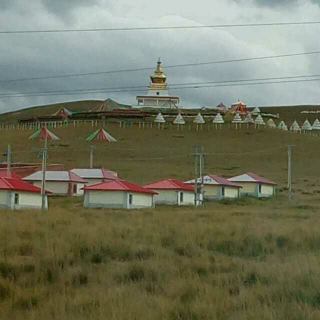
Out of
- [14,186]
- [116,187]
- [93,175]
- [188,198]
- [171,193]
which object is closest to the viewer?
[14,186]

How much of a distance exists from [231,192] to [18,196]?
21.8 meters

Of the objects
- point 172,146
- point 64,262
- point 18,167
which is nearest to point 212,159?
point 172,146

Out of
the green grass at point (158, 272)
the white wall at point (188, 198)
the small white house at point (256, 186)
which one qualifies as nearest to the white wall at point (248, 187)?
the small white house at point (256, 186)

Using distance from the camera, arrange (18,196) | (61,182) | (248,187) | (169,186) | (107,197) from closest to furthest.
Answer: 1. (18,196)
2. (107,197)
3. (169,186)
4. (61,182)
5. (248,187)

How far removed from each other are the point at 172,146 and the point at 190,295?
82685 millimetres

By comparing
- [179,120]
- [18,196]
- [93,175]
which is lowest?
[18,196]

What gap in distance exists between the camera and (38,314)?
11.9 m

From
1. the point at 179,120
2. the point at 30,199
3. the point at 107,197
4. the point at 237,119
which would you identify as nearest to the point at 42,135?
the point at 179,120

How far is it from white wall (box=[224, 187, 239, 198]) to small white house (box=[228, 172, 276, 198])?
7.30 ft

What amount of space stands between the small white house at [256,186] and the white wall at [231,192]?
87.6 inches

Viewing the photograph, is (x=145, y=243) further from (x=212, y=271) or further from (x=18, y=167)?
(x=18, y=167)

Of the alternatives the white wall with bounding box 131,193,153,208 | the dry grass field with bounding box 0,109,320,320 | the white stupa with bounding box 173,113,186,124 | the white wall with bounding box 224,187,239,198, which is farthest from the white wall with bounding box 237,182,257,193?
the white stupa with bounding box 173,113,186,124

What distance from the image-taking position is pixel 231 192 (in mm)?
62219

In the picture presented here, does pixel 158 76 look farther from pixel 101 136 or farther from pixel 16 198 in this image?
pixel 16 198
